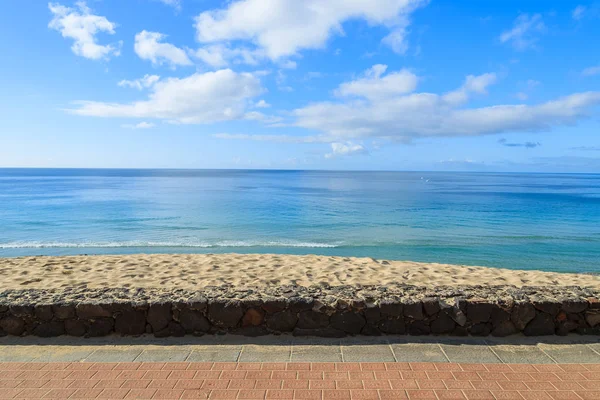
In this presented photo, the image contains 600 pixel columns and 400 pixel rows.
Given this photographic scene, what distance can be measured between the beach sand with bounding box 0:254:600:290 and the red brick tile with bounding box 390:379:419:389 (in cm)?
370

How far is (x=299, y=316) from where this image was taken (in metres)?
4.86

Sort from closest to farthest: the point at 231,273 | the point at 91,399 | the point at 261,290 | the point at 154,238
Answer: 1. the point at 91,399
2. the point at 261,290
3. the point at 231,273
4. the point at 154,238

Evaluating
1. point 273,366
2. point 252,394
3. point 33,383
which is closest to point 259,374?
point 273,366

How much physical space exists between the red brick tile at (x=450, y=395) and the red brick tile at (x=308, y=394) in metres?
1.07

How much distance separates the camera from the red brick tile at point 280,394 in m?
3.57

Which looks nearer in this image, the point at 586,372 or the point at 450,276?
the point at 586,372

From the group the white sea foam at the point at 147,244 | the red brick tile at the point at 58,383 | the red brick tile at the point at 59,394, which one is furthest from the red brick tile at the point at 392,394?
the white sea foam at the point at 147,244

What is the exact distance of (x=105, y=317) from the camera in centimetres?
484

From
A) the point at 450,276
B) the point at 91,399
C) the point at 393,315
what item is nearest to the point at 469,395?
the point at 393,315

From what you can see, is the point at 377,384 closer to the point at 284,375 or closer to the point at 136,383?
the point at 284,375

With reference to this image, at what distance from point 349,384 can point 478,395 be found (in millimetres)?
1163

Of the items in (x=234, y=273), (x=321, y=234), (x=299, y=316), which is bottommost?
(x=321, y=234)

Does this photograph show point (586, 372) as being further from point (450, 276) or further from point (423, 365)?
point (450, 276)

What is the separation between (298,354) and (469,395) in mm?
1746
